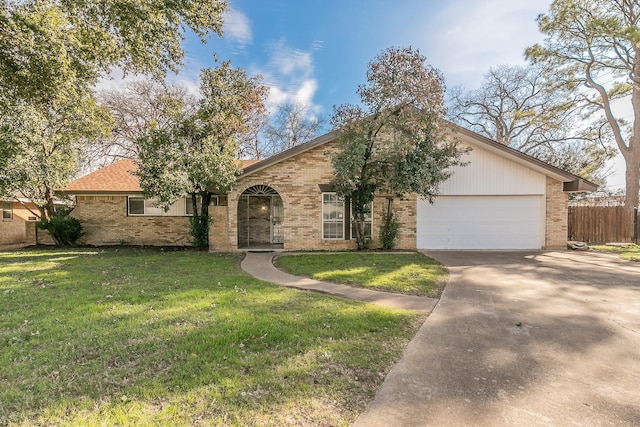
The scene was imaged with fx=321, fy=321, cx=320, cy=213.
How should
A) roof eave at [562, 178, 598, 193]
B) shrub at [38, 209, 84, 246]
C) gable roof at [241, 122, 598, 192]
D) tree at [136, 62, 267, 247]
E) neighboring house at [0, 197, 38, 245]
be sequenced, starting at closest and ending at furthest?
tree at [136, 62, 267, 247] < gable roof at [241, 122, 598, 192] < roof eave at [562, 178, 598, 193] < shrub at [38, 209, 84, 246] < neighboring house at [0, 197, 38, 245]

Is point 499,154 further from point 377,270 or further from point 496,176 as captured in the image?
point 377,270

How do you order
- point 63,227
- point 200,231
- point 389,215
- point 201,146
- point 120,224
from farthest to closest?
point 120,224
point 63,227
point 200,231
point 389,215
point 201,146

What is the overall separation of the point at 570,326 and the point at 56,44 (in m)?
9.82

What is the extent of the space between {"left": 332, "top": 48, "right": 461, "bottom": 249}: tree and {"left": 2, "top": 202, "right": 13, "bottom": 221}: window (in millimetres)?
19250

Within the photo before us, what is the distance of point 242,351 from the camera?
373cm

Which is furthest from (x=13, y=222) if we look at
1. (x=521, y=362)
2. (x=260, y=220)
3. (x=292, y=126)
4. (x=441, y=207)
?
(x=521, y=362)

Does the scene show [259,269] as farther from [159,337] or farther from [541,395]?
[541,395]

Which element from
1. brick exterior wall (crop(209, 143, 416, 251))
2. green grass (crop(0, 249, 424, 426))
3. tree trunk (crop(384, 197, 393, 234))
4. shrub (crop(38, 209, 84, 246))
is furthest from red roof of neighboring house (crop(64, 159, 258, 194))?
green grass (crop(0, 249, 424, 426))

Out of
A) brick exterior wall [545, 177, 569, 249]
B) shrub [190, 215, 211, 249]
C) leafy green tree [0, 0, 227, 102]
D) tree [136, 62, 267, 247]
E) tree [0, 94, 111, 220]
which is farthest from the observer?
shrub [190, 215, 211, 249]

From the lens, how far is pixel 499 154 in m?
13.1

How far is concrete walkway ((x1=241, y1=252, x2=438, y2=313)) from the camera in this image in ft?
19.1

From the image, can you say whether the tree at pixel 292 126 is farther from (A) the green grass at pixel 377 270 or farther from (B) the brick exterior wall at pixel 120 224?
(A) the green grass at pixel 377 270

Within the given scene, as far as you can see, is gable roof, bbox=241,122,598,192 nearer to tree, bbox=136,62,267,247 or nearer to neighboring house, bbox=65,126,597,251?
neighboring house, bbox=65,126,597,251

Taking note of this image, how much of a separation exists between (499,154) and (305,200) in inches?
320
